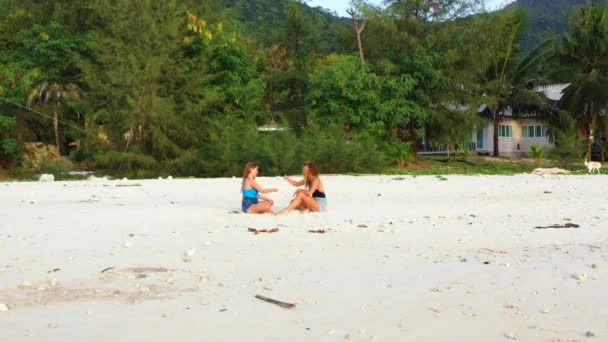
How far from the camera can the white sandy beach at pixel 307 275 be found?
3873mm

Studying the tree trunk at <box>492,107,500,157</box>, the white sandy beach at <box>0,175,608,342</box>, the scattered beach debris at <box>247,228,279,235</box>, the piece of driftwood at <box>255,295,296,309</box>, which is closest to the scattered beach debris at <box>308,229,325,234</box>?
the white sandy beach at <box>0,175,608,342</box>

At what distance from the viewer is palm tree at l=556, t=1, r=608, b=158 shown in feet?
108

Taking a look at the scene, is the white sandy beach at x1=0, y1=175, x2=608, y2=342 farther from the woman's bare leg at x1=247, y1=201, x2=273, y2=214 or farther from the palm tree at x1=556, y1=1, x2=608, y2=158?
the palm tree at x1=556, y1=1, x2=608, y2=158

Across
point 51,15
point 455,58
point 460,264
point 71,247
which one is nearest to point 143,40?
point 51,15

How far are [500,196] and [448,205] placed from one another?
2214 millimetres

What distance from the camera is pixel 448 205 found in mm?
11273

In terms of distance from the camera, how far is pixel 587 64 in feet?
112

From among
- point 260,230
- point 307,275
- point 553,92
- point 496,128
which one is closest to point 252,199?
point 260,230

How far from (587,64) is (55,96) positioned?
26109 millimetres

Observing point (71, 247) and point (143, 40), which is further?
point (143, 40)

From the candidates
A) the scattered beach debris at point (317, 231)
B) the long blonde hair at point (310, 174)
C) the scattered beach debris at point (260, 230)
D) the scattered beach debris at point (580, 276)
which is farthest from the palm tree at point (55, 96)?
the scattered beach debris at point (580, 276)

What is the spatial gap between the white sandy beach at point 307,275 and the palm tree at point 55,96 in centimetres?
2070

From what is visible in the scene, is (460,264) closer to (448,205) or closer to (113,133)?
(448,205)

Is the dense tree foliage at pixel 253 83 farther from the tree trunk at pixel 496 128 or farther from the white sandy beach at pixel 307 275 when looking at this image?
the white sandy beach at pixel 307 275
